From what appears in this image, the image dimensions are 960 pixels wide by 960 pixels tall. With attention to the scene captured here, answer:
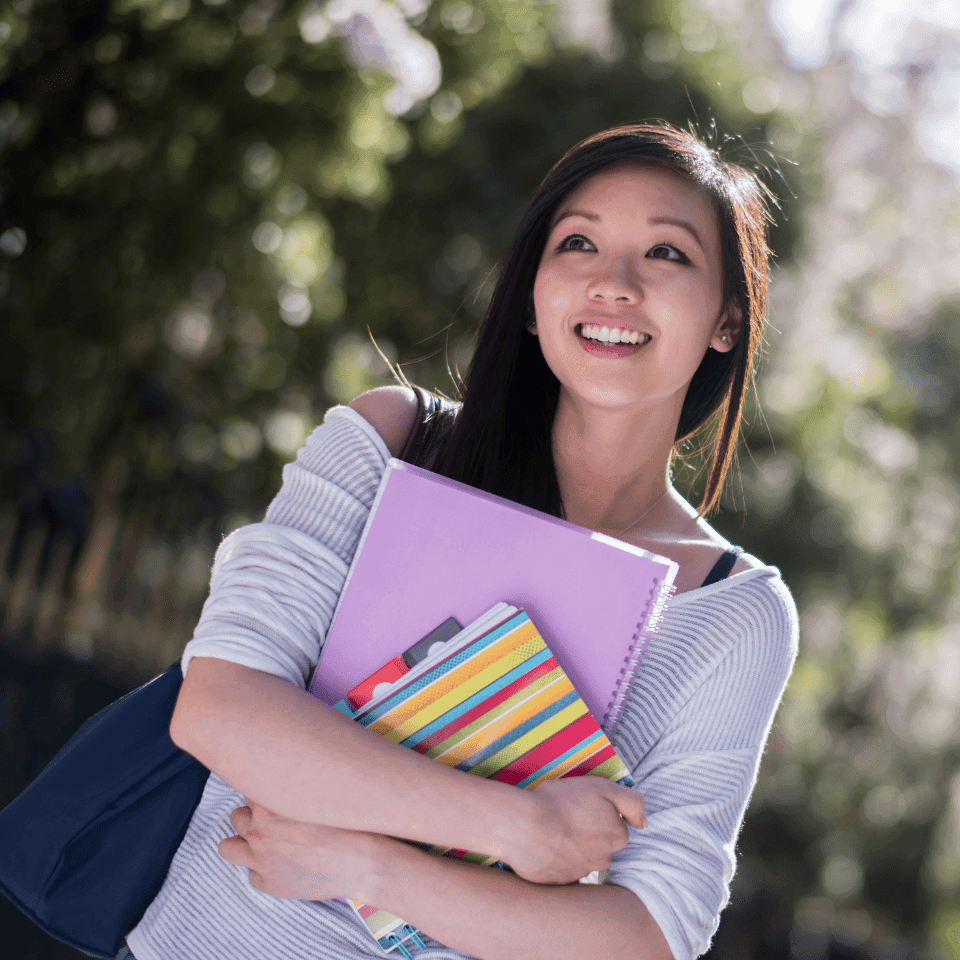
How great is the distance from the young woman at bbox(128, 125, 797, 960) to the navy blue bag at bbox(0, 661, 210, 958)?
51 mm

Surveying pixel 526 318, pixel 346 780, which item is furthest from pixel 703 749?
pixel 526 318

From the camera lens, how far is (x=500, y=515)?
1.15m

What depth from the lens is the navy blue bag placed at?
3.79 ft

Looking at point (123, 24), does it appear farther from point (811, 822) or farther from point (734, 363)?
point (811, 822)

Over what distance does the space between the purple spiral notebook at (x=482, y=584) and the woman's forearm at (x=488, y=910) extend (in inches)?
8.2

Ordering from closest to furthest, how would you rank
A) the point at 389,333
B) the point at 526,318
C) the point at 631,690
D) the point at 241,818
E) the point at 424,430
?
the point at 241,818 → the point at 631,690 → the point at 424,430 → the point at 526,318 → the point at 389,333

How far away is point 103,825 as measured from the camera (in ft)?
3.89

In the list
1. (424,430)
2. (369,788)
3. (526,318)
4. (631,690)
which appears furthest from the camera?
(526,318)

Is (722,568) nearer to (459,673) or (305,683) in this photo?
(459,673)

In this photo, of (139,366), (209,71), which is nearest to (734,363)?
(209,71)

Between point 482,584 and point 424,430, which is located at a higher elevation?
point 424,430

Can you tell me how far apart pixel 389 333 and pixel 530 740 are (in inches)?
133

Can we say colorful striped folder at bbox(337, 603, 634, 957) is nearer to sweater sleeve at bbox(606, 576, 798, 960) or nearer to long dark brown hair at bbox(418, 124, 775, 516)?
sweater sleeve at bbox(606, 576, 798, 960)

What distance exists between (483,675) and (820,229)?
3.96 meters
